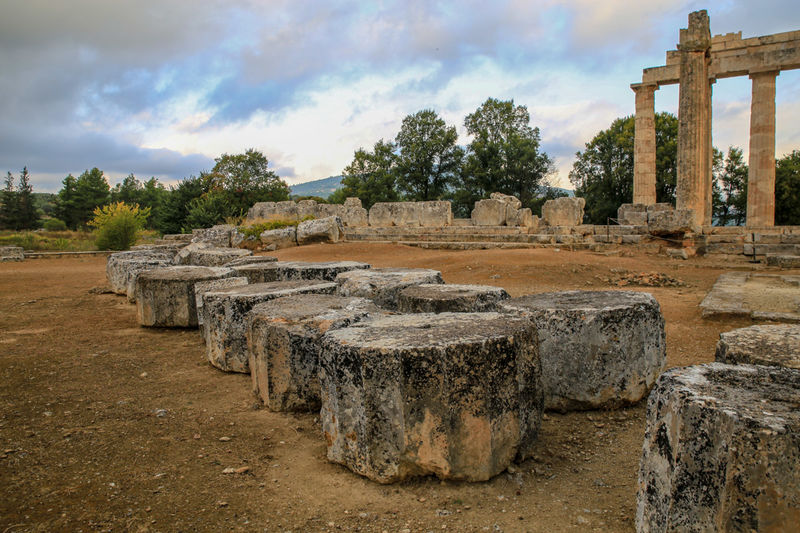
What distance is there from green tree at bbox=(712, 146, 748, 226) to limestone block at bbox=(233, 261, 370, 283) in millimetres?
30563

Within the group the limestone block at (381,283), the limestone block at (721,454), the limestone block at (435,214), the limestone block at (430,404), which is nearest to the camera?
the limestone block at (721,454)

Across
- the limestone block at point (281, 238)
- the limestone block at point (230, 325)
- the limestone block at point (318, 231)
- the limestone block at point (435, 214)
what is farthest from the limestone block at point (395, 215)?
the limestone block at point (230, 325)

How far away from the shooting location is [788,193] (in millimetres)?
25391

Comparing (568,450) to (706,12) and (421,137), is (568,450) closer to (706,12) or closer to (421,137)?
(706,12)

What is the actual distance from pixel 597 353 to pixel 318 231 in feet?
42.5

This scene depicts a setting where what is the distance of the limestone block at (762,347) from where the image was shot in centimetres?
224

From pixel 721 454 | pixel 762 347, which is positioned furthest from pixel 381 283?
pixel 721 454

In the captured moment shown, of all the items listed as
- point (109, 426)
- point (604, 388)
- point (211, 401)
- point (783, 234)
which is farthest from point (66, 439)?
point (783, 234)

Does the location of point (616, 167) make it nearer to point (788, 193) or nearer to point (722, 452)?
point (788, 193)

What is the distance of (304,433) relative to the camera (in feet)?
8.73

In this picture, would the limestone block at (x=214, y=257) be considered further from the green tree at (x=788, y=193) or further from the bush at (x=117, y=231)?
the green tree at (x=788, y=193)

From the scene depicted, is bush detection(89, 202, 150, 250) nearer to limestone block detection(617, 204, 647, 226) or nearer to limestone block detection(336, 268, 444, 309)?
limestone block detection(336, 268, 444, 309)

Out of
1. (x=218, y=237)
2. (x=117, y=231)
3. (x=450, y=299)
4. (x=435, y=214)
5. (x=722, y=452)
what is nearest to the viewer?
(x=722, y=452)

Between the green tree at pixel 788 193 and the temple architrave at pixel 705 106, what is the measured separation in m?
9.85
